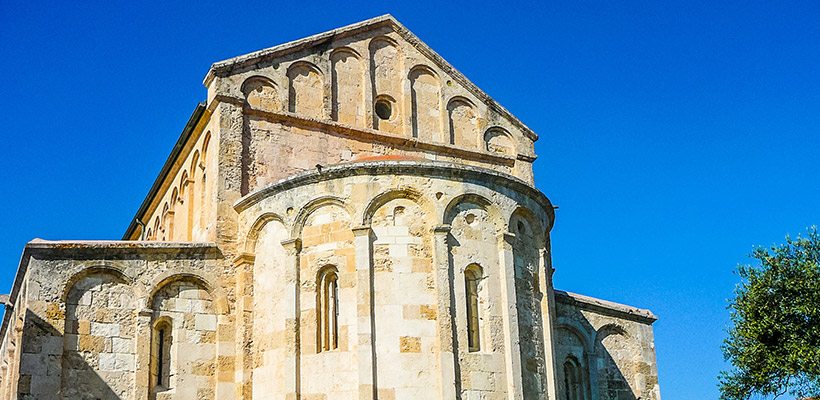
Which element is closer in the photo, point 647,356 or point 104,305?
point 104,305

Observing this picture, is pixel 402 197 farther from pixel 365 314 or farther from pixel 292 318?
pixel 292 318

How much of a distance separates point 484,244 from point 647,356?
7.54m

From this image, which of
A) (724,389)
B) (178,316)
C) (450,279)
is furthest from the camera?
(724,389)

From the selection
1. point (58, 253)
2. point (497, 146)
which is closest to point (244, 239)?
point (58, 253)

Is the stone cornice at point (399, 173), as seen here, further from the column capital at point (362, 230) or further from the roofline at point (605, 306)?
the roofline at point (605, 306)

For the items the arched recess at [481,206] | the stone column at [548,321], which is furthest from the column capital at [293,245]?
the stone column at [548,321]

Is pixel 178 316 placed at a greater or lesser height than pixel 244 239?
lesser

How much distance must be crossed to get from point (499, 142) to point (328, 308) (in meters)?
7.85

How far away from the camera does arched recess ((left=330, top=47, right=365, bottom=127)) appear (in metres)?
20.5

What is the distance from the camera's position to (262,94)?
19.7 m

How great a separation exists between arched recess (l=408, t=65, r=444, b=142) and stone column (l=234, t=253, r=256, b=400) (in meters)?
5.57

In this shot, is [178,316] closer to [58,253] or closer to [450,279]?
[58,253]

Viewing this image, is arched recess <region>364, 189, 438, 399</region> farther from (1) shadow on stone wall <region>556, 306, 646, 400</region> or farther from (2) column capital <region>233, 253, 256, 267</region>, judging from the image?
(1) shadow on stone wall <region>556, 306, 646, 400</region>

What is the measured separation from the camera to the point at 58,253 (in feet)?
54.7
